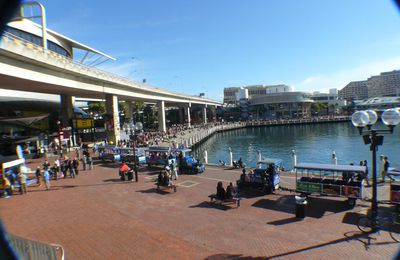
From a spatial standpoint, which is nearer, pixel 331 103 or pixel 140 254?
pixel 140 254

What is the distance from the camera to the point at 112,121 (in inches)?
1694

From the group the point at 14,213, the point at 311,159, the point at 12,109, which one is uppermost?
the point at 12,109

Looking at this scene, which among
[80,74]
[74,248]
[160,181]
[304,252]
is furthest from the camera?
[80,74]

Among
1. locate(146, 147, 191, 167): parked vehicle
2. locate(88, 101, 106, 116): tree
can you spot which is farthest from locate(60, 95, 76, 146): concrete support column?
locate(88, 101, 106, 116): tree

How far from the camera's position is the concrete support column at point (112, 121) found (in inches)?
1696

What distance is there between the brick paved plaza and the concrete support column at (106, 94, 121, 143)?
2655 cm

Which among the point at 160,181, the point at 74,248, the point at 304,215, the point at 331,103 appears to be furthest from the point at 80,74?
the point at 331,103

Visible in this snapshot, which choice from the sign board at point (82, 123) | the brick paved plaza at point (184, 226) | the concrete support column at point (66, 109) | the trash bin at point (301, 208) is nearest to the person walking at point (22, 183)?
the brick paved plaza at point (184, 226)

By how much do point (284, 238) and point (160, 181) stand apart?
9647 millimetres

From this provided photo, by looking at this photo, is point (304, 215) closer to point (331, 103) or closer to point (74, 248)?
point (74, 248)

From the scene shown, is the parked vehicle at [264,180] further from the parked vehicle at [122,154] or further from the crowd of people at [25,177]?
the crowd of people at [25,177]

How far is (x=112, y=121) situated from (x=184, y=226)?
116 ft

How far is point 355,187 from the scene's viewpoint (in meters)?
12.7

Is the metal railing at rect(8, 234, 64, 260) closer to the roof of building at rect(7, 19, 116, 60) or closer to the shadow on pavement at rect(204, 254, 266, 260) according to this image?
the shadow on pavement at rect(204, 254, 266, 260)
